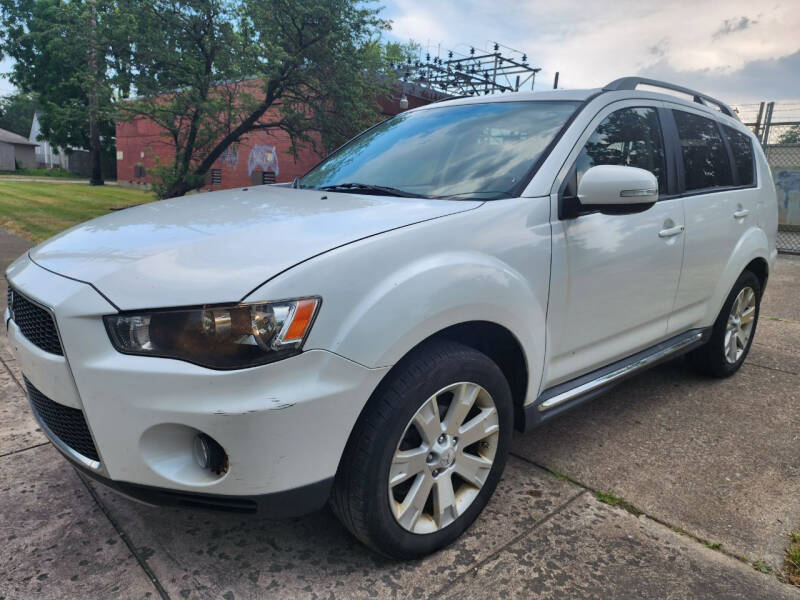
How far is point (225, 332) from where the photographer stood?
1685 mm

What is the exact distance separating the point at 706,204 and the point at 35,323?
3.36m

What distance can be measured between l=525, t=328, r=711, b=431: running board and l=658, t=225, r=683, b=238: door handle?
628 mm

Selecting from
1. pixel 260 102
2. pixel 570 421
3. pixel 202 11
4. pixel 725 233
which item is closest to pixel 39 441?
pixel 570 421

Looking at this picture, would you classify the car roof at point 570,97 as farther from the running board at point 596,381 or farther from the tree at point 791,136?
the tree at point 791,136

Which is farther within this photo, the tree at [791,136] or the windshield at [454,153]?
the tree at [791,136]

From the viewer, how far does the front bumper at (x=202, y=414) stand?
1.67m

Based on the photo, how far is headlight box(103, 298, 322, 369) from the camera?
5.52 ft

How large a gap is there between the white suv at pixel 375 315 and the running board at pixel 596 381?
1 cm

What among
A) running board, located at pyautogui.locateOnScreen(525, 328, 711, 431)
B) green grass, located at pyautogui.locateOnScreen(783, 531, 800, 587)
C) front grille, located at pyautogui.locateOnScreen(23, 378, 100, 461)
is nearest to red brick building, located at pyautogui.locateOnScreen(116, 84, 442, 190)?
running board, located at pyautogui.locateOnScreen(525, 328, 711, 431)

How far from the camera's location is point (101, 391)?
176 cm

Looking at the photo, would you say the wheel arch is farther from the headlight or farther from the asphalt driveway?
the headlight

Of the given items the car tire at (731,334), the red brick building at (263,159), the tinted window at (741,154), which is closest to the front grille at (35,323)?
the car tire at (731,334)

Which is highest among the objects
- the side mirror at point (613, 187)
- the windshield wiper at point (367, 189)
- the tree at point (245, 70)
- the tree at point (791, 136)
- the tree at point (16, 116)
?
the tree at point (16, 116)

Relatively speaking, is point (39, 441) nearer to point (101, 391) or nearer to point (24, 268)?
point (24, 268)
